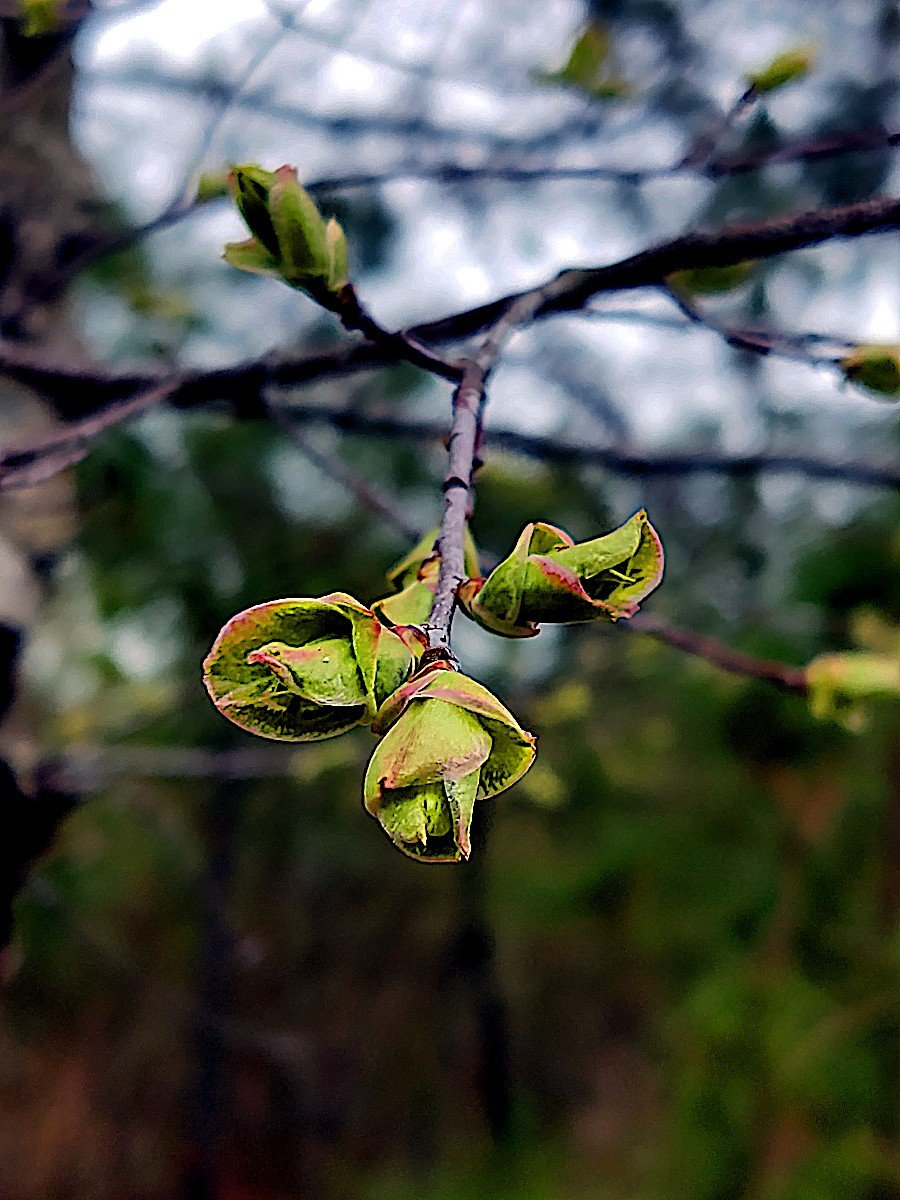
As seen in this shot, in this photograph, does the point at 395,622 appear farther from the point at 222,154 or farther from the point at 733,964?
the point at 733,964

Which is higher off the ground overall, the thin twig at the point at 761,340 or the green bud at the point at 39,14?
the green bud at the point at 39,14

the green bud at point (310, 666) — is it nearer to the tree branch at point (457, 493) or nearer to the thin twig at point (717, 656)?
the tree branch at point (457, 493)

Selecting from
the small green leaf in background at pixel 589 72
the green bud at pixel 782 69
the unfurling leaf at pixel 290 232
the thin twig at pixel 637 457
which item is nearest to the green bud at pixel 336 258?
the unfurling leaf at pixel 290 232

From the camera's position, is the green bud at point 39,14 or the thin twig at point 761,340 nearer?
the thin twig at point 761,340

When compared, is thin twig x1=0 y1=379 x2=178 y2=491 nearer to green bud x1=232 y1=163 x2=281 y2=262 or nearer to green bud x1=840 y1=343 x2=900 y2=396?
green bud x1=232 y1=163 x2=281 y2=262

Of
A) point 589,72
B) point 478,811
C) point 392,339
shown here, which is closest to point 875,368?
point 392,339

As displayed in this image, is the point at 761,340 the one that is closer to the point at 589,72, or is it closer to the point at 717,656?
the point at 717,656
